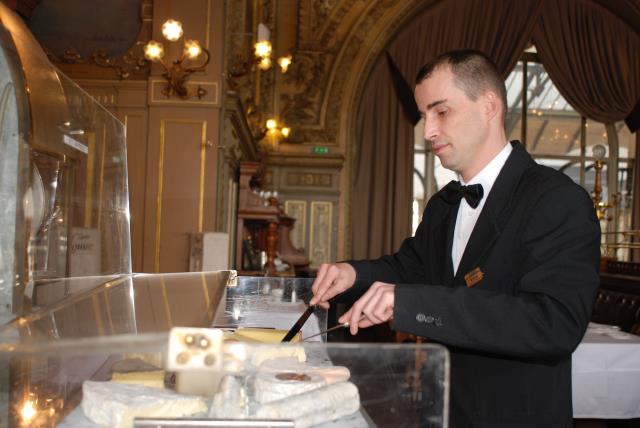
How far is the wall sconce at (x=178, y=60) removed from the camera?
5.54 m

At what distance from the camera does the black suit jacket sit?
1.37 m

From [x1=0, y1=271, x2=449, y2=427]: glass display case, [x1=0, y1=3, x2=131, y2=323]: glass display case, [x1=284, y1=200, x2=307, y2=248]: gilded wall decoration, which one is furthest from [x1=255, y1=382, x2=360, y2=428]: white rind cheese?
[x1=284, y1=200, x2=307, y2=248]: gilded wall decoration

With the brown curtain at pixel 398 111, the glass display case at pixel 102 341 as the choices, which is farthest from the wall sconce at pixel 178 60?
the brown curtain at pixel 398 111

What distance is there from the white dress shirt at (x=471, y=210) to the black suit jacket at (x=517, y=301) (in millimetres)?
29

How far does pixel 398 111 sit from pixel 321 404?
1094 centimetres

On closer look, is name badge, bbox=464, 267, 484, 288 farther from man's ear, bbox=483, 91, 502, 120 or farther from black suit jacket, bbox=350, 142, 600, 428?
man's ear, bbox=483, 91, 502, 120

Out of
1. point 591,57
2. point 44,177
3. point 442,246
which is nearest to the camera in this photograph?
point 44,177

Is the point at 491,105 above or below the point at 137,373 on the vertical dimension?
above

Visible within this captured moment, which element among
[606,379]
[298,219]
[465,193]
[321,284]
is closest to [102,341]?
[321,284]

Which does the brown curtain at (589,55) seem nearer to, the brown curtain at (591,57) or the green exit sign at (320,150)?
the brown curtain at (591,57)

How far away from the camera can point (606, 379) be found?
3.60 meters

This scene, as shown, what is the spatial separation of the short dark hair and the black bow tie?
0.89ft

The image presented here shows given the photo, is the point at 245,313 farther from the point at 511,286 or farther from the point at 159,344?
the point at 159,344

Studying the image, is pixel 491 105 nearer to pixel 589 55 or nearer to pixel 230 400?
pixel 230 400
